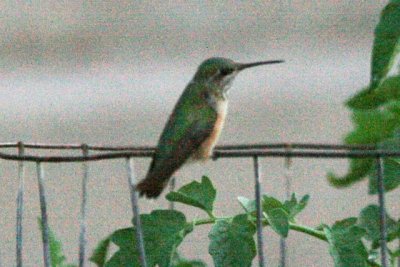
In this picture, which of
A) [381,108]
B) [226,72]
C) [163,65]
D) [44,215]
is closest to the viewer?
[44,215]

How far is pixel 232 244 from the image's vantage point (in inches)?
48.6

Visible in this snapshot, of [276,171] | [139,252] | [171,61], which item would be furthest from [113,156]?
[171,61]

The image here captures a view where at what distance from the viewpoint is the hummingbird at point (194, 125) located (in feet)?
4.79

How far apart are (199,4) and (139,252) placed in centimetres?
295

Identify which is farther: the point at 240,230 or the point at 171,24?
the point at 171,24

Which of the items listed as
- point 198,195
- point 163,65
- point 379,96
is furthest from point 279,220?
point 163,65

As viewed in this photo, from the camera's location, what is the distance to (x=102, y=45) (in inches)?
162

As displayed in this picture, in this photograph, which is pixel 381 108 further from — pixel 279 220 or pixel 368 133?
pixel 279 220

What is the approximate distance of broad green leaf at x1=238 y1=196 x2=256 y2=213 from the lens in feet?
4.25

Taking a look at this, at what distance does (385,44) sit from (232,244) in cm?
25

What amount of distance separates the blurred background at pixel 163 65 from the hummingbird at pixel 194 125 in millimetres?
1995

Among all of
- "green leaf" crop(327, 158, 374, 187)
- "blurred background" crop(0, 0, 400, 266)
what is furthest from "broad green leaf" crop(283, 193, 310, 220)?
"blurred background" crop(0, 0, 400, 266)

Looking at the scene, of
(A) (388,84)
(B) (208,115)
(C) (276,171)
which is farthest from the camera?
(C) (276,171)

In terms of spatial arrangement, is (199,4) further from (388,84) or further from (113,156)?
(113,156)
